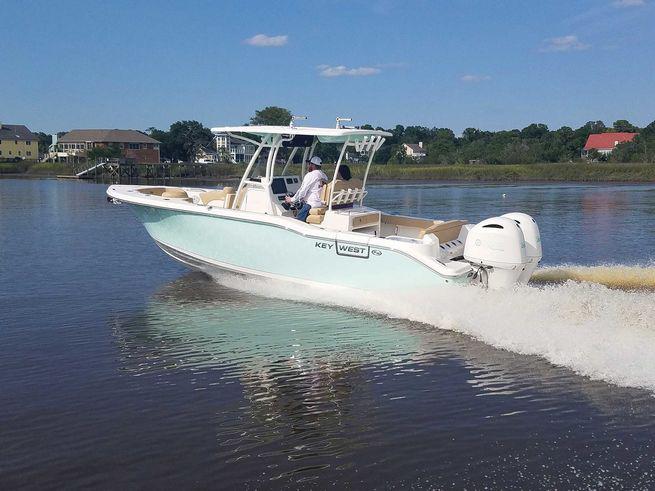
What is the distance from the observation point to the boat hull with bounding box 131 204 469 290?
10.6 m

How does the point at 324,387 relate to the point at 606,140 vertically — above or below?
below

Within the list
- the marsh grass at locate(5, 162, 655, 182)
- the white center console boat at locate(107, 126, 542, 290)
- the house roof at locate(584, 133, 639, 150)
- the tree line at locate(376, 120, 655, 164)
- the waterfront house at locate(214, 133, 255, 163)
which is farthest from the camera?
the house roof at locate(584, 133, 639, 150)

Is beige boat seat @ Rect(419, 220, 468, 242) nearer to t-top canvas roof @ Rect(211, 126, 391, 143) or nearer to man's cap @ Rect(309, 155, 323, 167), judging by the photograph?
t-top canvas roof @ Rect(211, 126, 391, 143)

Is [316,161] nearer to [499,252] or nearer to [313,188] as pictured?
[313,188]

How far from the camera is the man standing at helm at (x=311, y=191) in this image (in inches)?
466

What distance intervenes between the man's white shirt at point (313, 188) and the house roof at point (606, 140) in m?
96.4

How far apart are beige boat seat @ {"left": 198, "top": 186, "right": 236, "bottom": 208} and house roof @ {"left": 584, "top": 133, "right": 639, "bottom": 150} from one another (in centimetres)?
9628

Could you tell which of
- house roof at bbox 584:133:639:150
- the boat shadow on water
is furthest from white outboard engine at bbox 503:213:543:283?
house roof at bbox 584:133:639:150

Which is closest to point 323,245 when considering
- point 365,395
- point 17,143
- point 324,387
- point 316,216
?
point 316,216

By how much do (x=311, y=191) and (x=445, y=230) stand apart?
2323mm

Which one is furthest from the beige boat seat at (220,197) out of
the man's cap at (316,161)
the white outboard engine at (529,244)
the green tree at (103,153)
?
the green tree at (103,153)

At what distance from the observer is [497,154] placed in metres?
91.7

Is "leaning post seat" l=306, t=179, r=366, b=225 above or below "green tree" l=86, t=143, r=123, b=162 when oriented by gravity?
below

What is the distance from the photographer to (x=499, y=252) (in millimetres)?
9867
